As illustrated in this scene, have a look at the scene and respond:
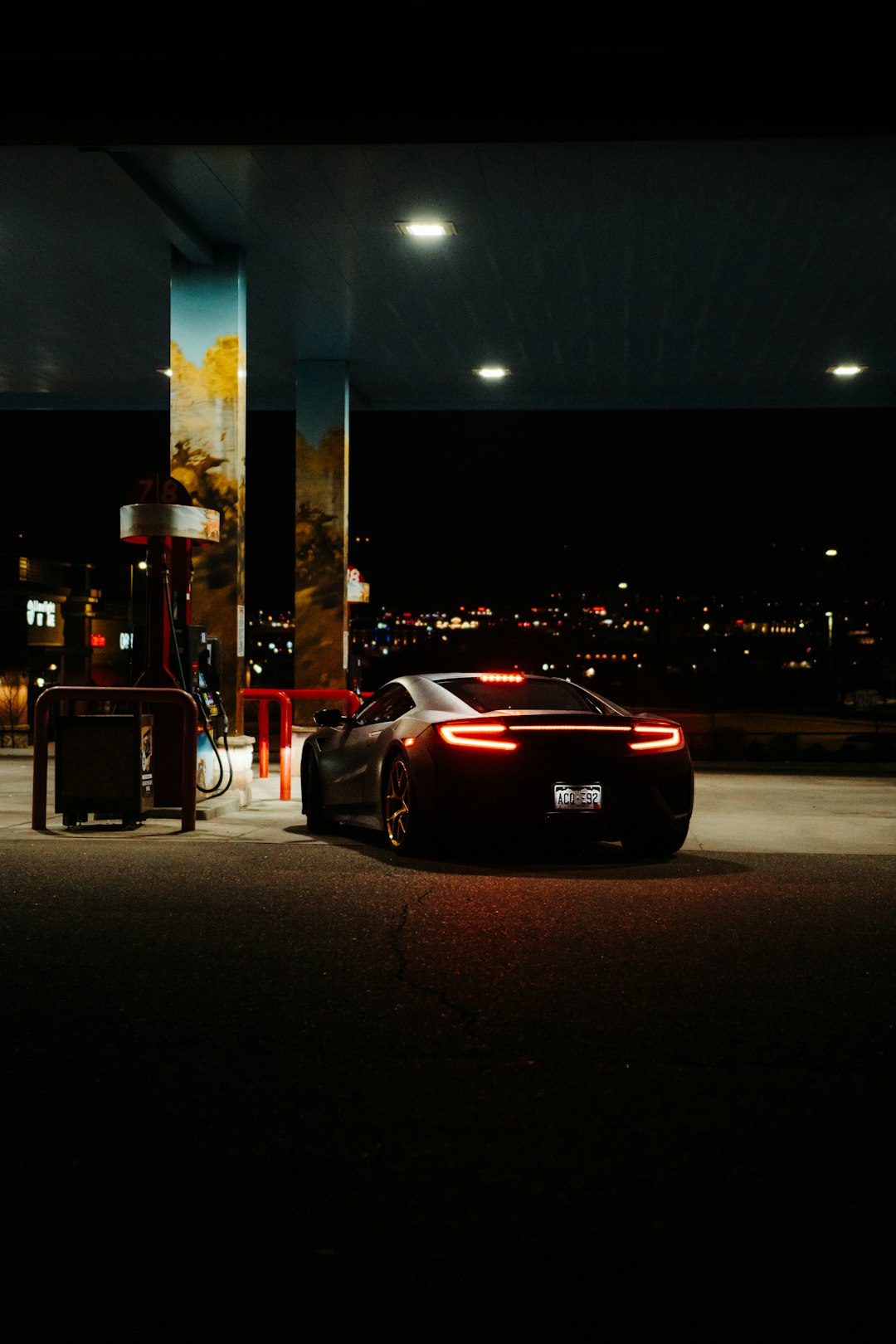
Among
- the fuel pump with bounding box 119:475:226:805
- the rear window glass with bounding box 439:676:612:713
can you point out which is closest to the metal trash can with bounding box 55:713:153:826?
the fuel pump with bounding box 119:475:226:805

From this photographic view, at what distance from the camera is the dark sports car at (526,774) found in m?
9.34

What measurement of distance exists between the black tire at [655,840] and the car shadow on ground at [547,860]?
7 centimetres

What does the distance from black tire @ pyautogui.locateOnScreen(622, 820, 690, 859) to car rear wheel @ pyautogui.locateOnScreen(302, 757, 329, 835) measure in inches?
107

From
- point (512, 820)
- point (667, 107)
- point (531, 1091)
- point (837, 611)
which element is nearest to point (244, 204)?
point (667, 107)

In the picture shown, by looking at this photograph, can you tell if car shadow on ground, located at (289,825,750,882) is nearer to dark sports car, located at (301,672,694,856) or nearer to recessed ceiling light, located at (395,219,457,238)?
dark sports car, located at (301,672,694,856)

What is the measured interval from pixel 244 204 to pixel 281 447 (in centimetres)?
4708

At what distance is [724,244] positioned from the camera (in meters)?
17.0

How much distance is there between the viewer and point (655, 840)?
10.0 metres

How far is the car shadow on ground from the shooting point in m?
9.30

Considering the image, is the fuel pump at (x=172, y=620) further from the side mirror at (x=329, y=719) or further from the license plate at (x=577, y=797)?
the license plate at (x=577, y=797)

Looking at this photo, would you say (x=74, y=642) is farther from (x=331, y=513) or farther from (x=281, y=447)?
(x=331, y=513)

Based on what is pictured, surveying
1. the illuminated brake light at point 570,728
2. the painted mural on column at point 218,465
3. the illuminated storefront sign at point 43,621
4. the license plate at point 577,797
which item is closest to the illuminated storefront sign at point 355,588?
the painted mural on column at point 218,465

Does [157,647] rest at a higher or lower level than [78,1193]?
higher

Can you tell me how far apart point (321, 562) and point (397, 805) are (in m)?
15.7
